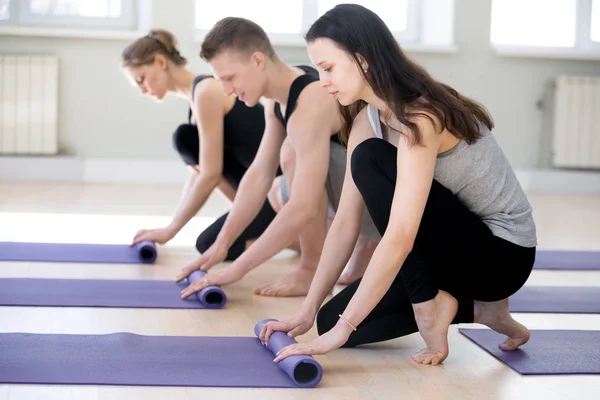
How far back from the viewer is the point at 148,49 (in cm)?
333

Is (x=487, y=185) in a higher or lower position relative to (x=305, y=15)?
lower

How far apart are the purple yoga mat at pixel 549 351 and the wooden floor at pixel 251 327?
0.03 m

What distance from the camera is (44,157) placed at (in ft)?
19.0

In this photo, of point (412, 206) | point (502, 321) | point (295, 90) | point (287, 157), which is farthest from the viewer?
point (287, 157)

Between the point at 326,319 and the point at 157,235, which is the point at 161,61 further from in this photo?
the point at 326,319

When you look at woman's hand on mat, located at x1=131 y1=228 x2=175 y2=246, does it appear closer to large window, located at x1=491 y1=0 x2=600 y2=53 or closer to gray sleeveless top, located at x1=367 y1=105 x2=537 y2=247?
gray sleeveless top, located at x1=367 y1=105 x2=537 y2=247

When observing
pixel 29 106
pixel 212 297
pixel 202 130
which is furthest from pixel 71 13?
pixel 212 297

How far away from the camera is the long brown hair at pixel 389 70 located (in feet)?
6.20

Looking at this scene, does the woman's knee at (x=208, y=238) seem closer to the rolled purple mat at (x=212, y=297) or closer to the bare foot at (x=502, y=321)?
the rolled purple mat at (x=212, y=297)

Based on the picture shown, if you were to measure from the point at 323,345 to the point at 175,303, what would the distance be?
2.74ft

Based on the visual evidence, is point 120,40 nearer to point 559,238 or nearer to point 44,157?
point 44,157

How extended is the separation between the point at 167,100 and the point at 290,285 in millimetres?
3377

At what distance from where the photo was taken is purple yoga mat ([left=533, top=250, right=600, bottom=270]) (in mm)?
3436

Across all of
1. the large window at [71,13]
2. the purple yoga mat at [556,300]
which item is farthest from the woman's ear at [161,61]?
the large window at [71,13]
